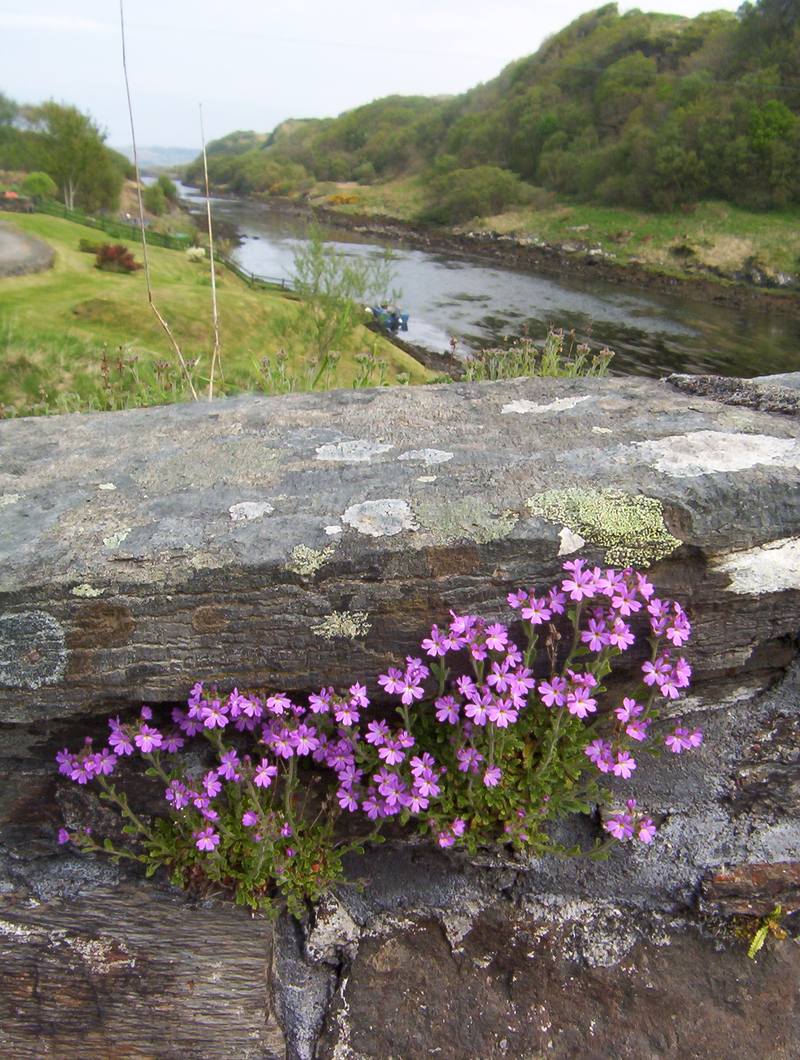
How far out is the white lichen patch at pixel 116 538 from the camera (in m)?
2.44

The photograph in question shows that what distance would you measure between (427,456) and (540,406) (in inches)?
34.5

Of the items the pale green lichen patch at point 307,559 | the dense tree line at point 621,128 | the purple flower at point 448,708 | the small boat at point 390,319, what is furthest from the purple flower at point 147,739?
the dense tree line at point 621,128

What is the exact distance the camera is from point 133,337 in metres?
18.9

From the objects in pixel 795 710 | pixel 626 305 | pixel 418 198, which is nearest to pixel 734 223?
pixel 626 305

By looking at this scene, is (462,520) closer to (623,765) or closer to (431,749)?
(431,749)

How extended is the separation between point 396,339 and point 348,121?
15009cm

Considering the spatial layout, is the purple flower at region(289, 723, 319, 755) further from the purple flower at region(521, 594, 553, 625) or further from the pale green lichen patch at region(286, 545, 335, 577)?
the purple flower at region(521, 594, 553, 625)

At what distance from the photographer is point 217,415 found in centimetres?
364

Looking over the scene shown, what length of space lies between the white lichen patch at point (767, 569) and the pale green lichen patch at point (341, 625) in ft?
4.49

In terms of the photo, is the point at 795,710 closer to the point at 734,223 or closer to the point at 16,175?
the point at 734,223

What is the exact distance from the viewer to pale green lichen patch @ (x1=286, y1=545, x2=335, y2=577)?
2.36 m

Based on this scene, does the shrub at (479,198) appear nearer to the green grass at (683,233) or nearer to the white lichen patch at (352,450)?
→ the green grass at (683,233)

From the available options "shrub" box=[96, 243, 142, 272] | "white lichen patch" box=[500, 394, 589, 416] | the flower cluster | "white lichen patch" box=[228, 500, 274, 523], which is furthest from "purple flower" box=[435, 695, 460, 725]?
"shrub" box=[96, 243, 142, 272]

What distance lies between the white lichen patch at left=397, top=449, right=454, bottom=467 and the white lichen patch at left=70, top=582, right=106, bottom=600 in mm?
1321
